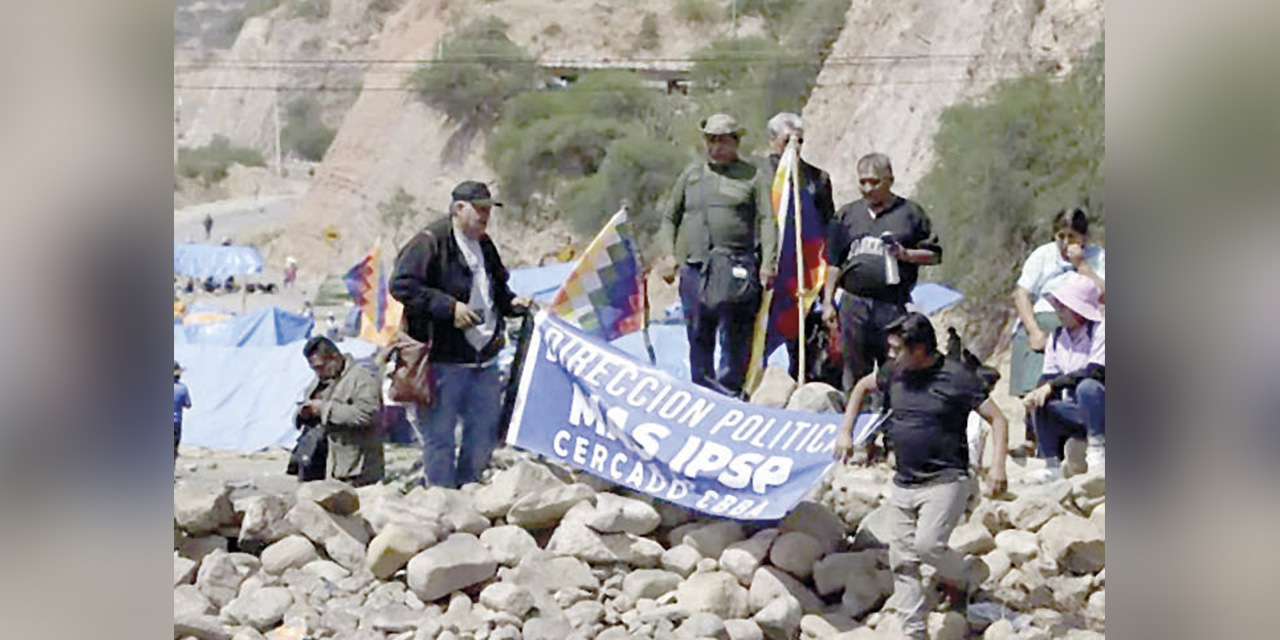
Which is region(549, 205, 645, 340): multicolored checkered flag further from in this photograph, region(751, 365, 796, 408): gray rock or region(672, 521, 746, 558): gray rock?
region(672, 521, 746, 558): gray rock

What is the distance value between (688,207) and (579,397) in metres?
0.67

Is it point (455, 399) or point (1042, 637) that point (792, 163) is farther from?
point (1042, 637)

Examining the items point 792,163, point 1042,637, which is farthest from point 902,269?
point 1042,637

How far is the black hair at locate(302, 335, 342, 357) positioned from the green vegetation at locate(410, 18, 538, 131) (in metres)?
0.78

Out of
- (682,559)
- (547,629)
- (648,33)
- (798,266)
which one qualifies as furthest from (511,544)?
(648,33)

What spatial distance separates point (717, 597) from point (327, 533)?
120cm

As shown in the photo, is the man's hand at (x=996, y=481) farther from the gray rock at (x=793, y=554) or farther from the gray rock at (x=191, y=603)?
the gray rock at (x=191, y=603)

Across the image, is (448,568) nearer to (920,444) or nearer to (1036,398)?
(920,444)

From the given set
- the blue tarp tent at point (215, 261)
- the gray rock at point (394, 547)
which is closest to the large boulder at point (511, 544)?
the gray rock at point (394, 547)

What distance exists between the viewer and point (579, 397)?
513cm

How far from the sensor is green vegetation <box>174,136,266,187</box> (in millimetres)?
5098

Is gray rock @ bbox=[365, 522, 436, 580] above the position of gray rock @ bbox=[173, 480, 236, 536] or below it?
below

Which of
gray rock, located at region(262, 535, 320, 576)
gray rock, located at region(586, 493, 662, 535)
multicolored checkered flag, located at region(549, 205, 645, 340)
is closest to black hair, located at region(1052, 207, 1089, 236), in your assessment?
multicolored checkered flag, located at region(549, 205, 645, 340)

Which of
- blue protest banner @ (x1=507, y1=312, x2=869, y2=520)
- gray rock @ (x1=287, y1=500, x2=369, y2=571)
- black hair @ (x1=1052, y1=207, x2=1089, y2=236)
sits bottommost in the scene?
gray rock @ (x1=287, y1=500, x2=369, y2=571)
